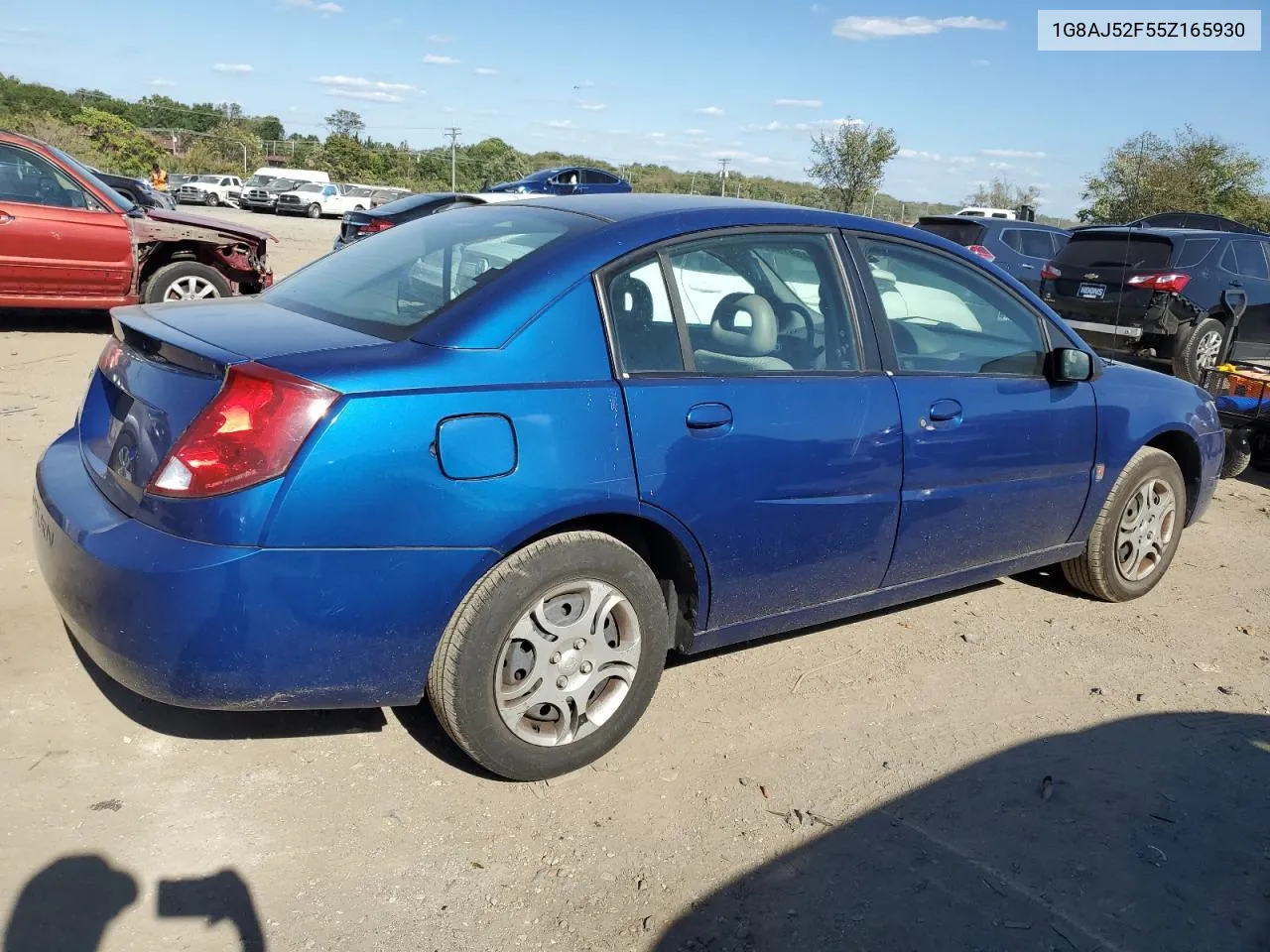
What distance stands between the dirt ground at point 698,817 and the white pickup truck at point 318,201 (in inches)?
1646

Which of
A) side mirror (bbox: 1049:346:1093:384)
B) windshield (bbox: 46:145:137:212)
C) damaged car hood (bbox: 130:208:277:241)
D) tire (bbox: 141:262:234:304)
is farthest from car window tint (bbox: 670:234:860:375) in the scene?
windshield (bbox: 46:145:137:212)

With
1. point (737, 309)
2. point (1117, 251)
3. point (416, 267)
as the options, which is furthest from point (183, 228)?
point (1117, 251)

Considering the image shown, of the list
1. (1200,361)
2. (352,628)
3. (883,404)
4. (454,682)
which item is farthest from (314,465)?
(1200,361)

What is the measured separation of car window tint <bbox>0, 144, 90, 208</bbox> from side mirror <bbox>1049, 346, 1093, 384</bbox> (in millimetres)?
8210

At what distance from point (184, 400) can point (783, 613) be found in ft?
6.57

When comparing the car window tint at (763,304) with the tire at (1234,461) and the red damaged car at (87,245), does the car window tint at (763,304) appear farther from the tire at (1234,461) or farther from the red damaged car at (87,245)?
the red damaged car at (87,245)

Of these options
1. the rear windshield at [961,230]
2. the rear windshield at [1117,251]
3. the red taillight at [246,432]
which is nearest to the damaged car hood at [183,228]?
the red taillight at [246,432]

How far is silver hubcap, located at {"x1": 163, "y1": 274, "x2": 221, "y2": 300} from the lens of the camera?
30.8 feet

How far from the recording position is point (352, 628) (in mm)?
2705

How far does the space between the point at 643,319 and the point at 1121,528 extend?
9.04 feet

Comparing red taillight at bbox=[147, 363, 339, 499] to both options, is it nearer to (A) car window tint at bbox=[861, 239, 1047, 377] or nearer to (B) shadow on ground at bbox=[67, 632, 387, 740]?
(B) shadow on ground at bbox=[67, 632, 387, 740]

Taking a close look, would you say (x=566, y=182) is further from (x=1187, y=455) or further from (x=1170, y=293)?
(x=1187, y=455)

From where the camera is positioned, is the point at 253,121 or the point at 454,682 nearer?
the point at 454,682

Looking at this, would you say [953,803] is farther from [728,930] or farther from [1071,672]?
[1071,672]
